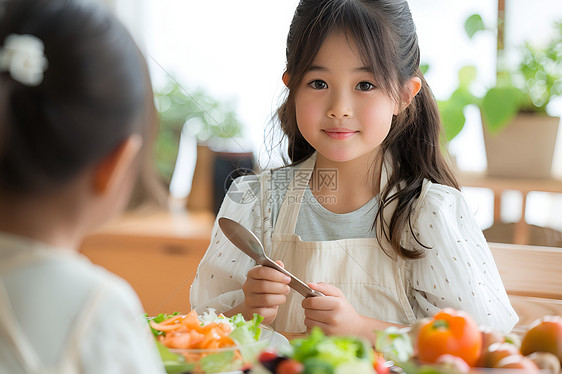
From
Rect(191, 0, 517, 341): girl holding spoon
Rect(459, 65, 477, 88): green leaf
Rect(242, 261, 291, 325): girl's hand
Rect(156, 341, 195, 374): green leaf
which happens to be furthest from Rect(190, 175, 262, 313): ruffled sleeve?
Rect(459, 65, 477, 88): green leaf

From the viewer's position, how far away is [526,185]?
164 cm

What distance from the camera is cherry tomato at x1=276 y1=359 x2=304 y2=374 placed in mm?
442

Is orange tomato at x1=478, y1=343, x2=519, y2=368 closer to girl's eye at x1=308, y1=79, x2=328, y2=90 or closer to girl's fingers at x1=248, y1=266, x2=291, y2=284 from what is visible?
girl's fingers at x1=248, y1=266, x2=291, y2=284

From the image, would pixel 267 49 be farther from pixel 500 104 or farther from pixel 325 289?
pixel 325 289

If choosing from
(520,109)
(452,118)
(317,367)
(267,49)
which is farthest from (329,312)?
(267,49)

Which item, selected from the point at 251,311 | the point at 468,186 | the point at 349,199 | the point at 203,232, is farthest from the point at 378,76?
the point at 203,232

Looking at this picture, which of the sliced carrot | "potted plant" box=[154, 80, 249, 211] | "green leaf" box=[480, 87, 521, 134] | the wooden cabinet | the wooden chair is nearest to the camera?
the sliced carrot

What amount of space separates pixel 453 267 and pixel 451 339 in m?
0.35

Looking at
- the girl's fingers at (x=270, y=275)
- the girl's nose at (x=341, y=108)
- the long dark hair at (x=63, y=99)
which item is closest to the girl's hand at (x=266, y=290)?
the girl's fingers at (x=270, y=275)

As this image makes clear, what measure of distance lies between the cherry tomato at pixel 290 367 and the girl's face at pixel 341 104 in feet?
1.51

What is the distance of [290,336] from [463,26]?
1.28m

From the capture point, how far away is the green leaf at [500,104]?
1.59 metres

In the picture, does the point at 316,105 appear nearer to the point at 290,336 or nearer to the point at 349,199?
the point at 349,199

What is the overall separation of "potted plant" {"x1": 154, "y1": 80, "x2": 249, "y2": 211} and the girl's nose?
124cm
